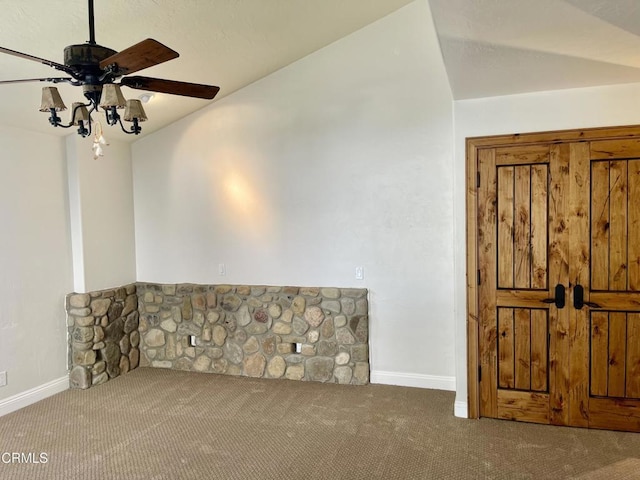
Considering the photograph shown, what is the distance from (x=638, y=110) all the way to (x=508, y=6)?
1639mm


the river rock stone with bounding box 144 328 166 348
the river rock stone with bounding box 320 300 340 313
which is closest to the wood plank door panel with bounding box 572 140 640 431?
the river rock stone with bounding box 320 300 340 313

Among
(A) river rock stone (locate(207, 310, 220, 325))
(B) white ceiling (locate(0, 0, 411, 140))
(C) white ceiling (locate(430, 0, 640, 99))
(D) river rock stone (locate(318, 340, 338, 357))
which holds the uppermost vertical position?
(B) white ceiling (locate(0, 0, 411, 140))

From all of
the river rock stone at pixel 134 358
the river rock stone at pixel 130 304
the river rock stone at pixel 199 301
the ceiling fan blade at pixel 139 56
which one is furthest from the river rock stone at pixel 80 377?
the ceiling fan blade at pixel 139 56

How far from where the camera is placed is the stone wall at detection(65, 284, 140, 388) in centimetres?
394

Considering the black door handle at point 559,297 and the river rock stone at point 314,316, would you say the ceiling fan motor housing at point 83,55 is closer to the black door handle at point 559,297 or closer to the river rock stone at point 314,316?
the river rock stone at point 314,316

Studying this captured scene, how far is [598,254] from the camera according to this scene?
2.93 m

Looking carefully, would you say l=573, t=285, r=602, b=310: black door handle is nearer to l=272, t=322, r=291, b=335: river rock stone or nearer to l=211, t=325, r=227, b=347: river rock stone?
l=272, t=322, r=291, b=335: river rock stone

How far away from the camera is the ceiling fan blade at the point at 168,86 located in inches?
79.3

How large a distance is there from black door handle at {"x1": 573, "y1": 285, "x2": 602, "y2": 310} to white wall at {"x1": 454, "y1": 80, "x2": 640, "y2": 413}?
75cm

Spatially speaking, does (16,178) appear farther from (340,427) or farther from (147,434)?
(340,427)

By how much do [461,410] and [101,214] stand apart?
3.82 metres

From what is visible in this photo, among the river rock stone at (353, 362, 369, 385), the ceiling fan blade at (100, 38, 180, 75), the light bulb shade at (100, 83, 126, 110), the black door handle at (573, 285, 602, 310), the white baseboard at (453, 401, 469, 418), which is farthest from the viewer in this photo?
the river rock stone at (353, 362, 369, 385)

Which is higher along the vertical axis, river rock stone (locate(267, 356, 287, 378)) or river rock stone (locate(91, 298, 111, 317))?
river rock stone (locate(91, 298, 111, 317))

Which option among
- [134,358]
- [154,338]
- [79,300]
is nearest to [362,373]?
[154,338]
